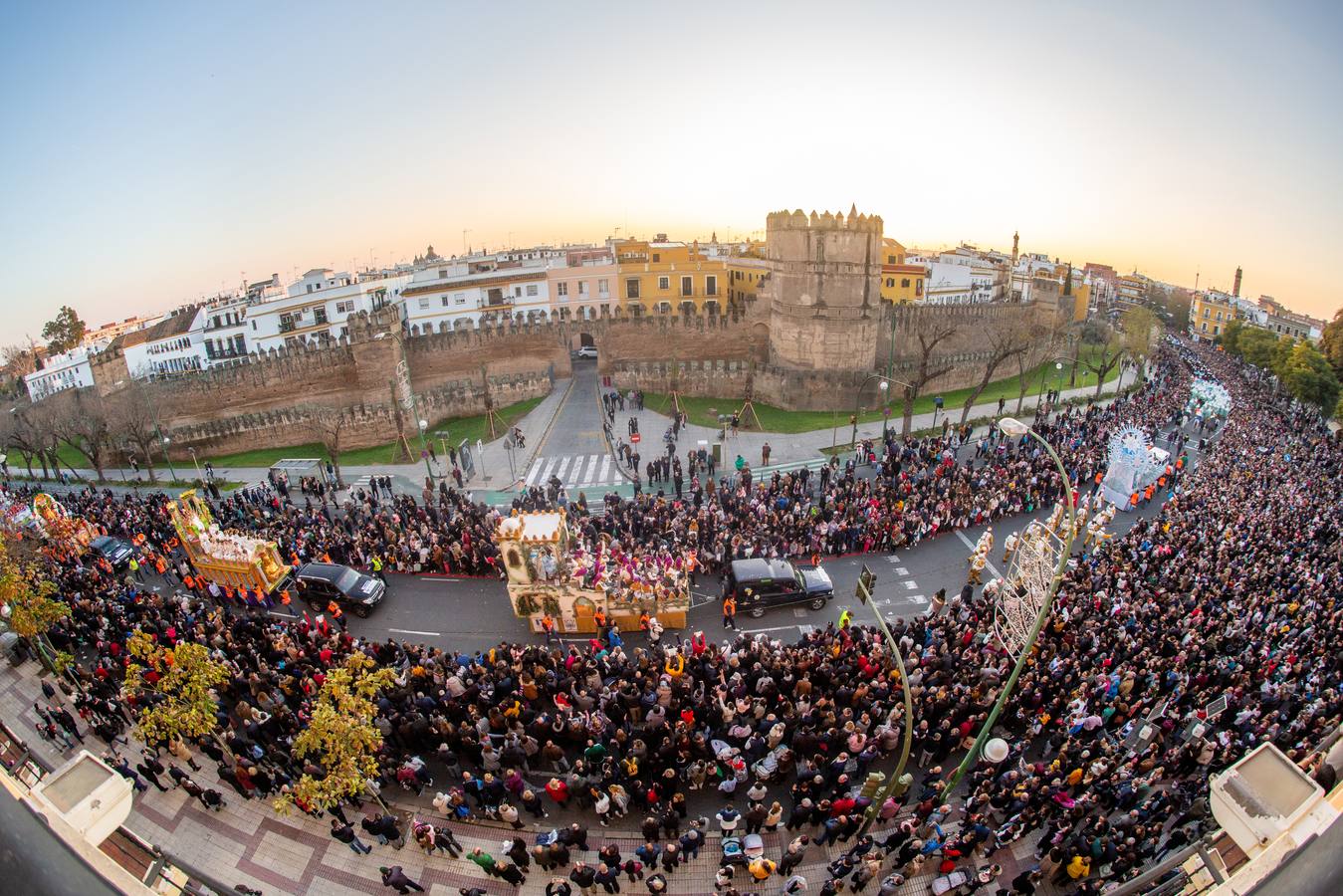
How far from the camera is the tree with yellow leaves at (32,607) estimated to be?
514 inches

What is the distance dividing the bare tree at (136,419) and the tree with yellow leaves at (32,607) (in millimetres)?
18484

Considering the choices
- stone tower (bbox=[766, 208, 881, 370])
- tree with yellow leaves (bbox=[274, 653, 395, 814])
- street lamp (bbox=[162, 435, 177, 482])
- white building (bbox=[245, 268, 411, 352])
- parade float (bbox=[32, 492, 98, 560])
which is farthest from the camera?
white building (bbox=[245, 268, 411, 352])

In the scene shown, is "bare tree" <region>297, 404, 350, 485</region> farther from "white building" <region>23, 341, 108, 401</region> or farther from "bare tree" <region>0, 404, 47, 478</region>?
"white building" <region>23, 341, 108, 401</region>

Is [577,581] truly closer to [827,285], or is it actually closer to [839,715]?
[839,715]

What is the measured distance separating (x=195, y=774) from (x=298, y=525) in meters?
9.61

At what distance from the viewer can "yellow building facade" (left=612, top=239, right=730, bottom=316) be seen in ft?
166

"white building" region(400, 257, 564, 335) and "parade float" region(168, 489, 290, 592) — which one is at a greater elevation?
"white building" region(400, 257, 564, 335)

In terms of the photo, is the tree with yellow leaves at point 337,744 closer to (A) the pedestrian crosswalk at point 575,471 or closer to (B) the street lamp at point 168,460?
(A) the pedestrian crosswalk at point 575,471

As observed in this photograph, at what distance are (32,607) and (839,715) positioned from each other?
54.5 ft

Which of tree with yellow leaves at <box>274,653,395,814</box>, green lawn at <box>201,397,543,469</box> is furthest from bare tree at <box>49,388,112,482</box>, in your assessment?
tree with yellow leaves at <box>274,653,395,814</box>

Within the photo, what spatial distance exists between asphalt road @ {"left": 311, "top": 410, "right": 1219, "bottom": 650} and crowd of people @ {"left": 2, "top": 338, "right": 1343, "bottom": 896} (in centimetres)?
135

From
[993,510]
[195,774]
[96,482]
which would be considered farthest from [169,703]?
[96,482]

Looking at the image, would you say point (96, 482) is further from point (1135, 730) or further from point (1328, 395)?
point (1328, 395)

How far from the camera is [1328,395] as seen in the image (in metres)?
35.9
